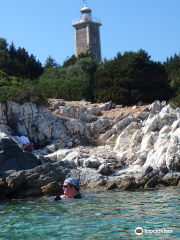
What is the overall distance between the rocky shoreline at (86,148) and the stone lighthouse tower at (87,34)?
29.5 metres

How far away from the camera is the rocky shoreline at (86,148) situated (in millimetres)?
13609

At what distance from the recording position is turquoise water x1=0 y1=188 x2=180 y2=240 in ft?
20.4

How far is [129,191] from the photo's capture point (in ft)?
42.6

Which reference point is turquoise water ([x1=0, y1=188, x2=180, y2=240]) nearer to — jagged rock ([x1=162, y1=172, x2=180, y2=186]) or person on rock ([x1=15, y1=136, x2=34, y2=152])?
jagged rock ([x1=162, y1=172, x2=180, y2=186])

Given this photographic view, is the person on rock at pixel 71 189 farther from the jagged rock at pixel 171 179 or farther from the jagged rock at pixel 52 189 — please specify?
the jagged rock at pixel 171 179

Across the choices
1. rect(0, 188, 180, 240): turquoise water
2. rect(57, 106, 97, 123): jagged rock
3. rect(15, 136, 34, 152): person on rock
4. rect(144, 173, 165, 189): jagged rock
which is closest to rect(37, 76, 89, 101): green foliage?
rect(57, 106, 97, 123): jagged rock

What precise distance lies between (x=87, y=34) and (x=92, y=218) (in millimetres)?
47760

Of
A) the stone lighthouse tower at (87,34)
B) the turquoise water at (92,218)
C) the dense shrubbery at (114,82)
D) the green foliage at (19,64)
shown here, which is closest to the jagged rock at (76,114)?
the dense shrubbery at (114,82)

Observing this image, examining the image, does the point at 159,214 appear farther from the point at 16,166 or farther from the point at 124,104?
the point at 124,104

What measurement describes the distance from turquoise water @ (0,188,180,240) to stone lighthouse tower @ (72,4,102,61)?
44031 millimetres

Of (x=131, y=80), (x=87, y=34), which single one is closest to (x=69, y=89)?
(x=131, y=80)

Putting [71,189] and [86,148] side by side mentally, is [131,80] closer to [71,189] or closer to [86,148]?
[86,148]

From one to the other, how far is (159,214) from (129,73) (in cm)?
2015
